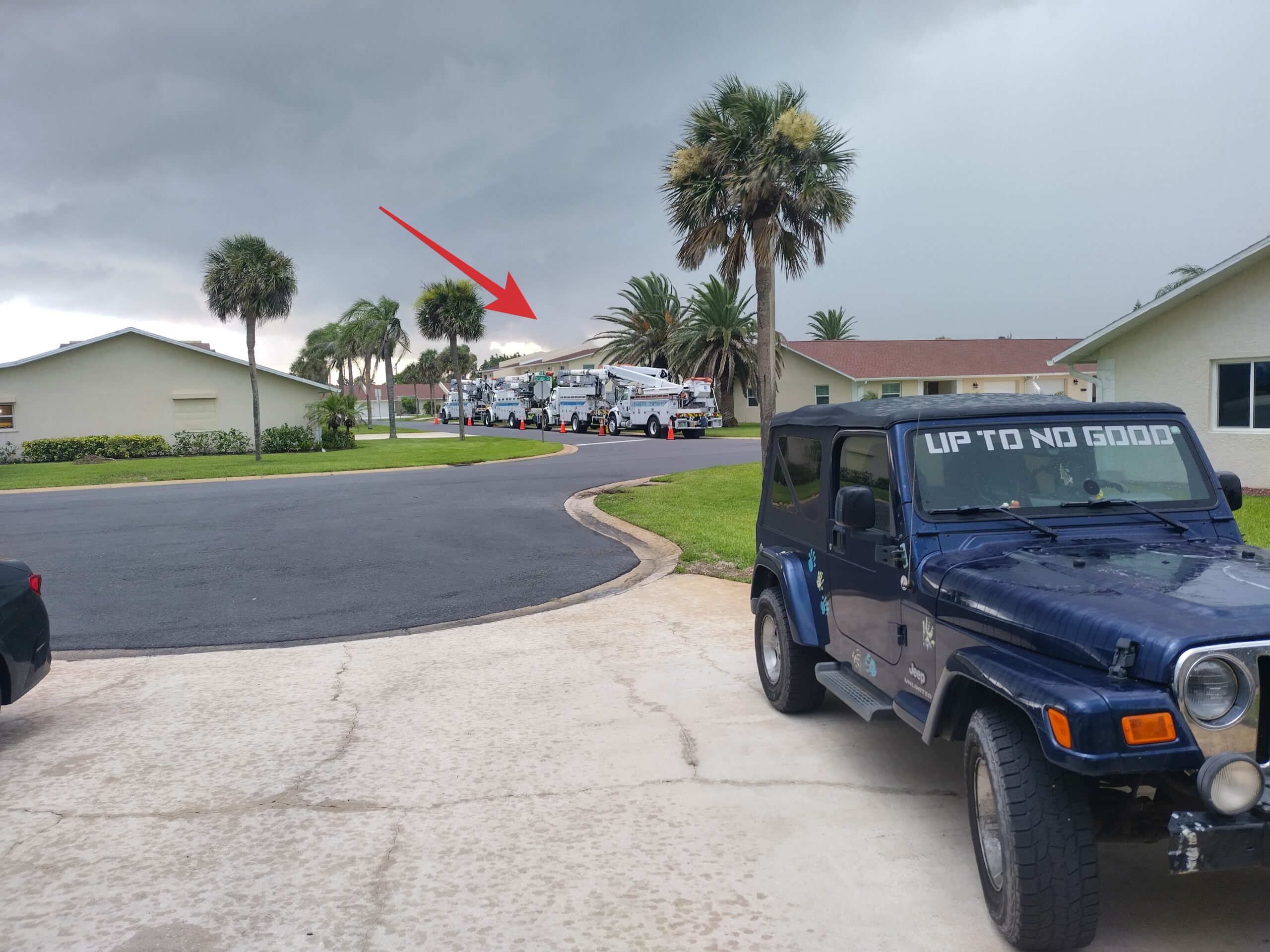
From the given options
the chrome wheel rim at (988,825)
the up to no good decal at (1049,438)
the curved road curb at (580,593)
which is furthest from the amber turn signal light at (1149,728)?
the curved road curb at (580,593)

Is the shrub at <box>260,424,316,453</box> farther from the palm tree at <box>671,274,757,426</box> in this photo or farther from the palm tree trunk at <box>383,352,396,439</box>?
the palm tree at <box>671,274,757,426</box>

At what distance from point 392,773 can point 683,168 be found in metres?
13.9

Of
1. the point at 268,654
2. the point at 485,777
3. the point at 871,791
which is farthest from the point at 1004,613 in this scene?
the point at 268,654

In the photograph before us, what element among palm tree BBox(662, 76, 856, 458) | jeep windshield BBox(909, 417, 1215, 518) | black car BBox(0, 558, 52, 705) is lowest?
black car BBox(0, 558, 52, 705)

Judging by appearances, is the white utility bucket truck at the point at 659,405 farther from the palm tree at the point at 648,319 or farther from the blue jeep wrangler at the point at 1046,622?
the blue jeep wrangler at the point at 1046,622

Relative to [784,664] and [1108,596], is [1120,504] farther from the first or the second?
[784,664]

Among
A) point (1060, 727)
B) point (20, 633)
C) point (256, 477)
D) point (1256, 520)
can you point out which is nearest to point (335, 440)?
point (256, 477)

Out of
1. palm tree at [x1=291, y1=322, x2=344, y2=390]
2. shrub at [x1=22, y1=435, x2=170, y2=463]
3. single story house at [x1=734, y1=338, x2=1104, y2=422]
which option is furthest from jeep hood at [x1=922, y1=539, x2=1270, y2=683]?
palm tree at [x1=291, y1=322, x2=344, y2=390]

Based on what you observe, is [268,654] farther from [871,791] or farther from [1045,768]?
[1045,768]

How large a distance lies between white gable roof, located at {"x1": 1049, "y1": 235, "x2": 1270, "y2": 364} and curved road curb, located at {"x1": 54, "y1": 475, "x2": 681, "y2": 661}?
940 cm

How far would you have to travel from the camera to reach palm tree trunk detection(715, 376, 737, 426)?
50.3 m

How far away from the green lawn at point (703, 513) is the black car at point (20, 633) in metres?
6.48

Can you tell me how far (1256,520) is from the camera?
12.7 meters

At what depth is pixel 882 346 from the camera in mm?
52188
